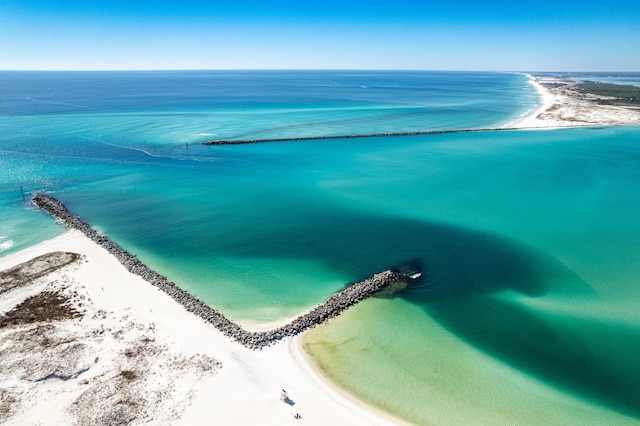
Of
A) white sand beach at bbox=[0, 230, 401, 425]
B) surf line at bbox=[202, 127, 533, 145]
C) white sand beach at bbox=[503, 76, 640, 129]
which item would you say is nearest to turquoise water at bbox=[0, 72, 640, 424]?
white sand beach at bbox=[0, 230, 401, 425]

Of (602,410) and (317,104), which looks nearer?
(602,410)

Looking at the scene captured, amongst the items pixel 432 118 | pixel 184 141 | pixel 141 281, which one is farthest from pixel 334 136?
pixel 141 281

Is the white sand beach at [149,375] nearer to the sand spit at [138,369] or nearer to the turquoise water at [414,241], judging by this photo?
the sand spit at [138,369]

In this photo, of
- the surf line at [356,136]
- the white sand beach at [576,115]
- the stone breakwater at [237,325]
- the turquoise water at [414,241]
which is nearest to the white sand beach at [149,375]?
the stone breakwater at [237,325]

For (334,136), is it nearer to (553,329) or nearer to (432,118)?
(432,118)

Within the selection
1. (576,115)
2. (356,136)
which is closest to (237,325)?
(356,136)

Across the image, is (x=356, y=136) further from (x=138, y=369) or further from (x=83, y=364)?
(x=83, y=364)

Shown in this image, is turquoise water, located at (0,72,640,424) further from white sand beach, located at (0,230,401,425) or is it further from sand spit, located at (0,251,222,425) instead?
sand spit, located at (0,251,222,425)
